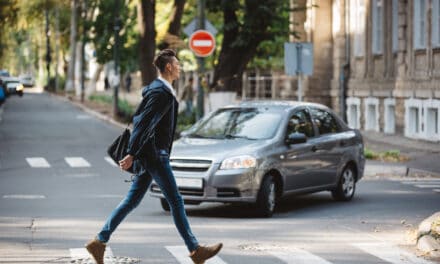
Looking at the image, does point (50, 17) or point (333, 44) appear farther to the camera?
point (50, 17)

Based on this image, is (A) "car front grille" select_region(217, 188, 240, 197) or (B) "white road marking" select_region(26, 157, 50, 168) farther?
(B) "white road marking" select_region(26, 157, 50, 168)

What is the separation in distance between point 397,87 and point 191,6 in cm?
1826

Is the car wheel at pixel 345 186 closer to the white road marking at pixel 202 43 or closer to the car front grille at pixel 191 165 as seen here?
the car front grille at pixel 191 165

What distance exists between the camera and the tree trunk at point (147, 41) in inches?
1479

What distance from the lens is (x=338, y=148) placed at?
1706cm

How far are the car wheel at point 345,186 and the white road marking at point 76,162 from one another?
28.1ft

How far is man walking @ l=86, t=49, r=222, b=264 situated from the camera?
400 inches

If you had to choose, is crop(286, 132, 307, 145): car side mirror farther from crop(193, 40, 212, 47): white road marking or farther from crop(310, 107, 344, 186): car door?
crop(193, 40, 212, 47): white road marking

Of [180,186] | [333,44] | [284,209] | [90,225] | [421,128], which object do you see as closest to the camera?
[90,225]

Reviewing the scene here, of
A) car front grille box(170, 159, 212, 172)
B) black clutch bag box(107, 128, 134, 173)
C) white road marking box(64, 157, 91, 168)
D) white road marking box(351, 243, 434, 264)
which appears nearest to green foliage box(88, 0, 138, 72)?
white road marking box(64, 157, 91, 168)

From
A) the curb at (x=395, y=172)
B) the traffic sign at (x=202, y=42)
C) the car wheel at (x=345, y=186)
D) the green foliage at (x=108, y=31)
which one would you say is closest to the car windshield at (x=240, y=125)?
the car wheel at (x=345, y=186)

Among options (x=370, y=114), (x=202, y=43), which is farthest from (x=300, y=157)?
(x=370, y=114)

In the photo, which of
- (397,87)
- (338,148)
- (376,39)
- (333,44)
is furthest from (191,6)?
(338,148)

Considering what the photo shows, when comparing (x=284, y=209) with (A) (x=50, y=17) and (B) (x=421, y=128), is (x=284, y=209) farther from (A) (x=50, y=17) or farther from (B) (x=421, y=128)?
(A) (x=50, y=17)
